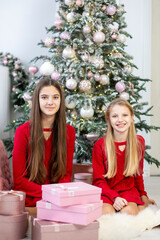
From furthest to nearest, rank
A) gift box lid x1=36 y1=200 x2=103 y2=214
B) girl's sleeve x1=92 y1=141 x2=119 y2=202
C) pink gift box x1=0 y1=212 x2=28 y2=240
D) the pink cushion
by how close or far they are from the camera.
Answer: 1. the pink cushion
2. girl's sleeve x1=92 y1=141 x2=119 y2=202
3. pink gift box x1=0 y1=212 x2=28 y2=240
4. gift box lid x1=36 y1=200 x2=103 y2=214

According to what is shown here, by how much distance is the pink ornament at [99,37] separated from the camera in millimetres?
3467

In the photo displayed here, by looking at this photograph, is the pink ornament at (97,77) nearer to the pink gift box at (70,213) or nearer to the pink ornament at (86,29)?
the pink ornament at (86,29)

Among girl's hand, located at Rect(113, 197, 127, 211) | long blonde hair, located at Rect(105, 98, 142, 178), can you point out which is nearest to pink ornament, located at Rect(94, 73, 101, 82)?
long blonde hair, located at Rect(105, 98, 142, 178)

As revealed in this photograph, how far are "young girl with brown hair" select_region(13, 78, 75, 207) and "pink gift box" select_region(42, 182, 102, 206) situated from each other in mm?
680

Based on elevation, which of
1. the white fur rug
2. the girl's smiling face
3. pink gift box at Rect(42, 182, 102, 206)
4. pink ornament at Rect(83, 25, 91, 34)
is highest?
pink ornament at Rect(83, 25, 91, 34)

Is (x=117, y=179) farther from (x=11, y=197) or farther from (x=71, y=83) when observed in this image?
(x=71, y=83)

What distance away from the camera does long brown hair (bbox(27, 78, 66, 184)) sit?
2496 mm

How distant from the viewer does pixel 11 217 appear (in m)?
1.89

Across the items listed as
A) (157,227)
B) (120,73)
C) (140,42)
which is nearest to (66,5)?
(120,73)

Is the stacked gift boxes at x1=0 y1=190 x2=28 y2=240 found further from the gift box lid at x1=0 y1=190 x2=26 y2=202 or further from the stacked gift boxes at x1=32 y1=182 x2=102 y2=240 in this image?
the stacked gift boxes at x1=32 y1=182 x2=102 y2=240

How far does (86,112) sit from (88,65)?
49 centimetres

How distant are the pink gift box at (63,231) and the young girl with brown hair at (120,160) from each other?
0.65 m

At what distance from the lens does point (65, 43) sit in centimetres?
355

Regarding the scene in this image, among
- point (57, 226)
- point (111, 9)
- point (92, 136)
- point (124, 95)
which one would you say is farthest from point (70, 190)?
point (111, 9)
